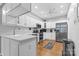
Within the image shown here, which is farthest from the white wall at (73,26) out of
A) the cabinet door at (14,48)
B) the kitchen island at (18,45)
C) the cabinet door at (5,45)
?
the cabinet door at (5,45)

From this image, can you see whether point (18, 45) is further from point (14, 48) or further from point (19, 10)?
point (19, 10)

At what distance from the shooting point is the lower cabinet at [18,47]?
1.83 metres

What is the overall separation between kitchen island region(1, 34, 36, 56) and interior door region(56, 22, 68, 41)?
0.43 meters

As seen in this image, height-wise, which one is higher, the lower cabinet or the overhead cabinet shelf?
the overhead cabinet shelf

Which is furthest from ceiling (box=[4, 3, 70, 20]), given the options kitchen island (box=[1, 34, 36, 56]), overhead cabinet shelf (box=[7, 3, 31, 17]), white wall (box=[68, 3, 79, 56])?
kitchen island (box=[1, 34, 36, 56])

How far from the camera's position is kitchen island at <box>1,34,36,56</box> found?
183 cm

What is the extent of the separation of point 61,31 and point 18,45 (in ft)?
2.60

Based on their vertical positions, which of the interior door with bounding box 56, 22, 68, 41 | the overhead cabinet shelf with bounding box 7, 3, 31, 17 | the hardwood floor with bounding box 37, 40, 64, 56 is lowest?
the hardwood floor with bounding box 37, 40, 64, 56

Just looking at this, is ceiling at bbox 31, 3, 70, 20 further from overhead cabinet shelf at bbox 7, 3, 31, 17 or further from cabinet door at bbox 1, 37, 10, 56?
cabinet door at bbox 1, 37, 10, 56

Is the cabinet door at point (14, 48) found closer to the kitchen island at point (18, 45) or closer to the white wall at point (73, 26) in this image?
the kitchen island at point (18, 45)

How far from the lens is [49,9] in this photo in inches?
73.9

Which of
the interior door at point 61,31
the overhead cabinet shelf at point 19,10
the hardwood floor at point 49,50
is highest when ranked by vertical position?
the overhead cabinet shelf at point 19,10

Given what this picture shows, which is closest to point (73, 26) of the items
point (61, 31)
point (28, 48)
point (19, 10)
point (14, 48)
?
point (61, 31)

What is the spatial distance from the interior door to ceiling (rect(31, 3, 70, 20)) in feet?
0.59
